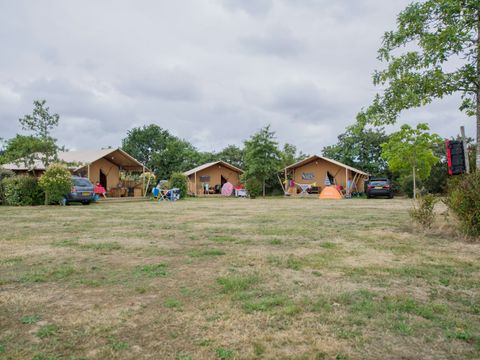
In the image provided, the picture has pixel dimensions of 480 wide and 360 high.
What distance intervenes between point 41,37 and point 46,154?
8769mm

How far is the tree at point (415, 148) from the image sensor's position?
24.5m

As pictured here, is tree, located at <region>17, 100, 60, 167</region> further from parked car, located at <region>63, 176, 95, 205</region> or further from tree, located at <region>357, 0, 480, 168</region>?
tree, located at <region>357, 0, 480, 168</region>

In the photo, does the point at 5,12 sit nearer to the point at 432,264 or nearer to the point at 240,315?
the point at 240,315

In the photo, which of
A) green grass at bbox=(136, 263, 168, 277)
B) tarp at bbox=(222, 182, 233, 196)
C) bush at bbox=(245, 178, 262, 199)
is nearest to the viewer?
green grass at bbox=(136, 263, 168, 277)

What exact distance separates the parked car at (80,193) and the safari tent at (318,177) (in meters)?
17.5

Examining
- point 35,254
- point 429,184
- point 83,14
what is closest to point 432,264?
point 35,254

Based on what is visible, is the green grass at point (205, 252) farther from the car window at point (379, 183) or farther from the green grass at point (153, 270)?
the car window at point (379, 183)

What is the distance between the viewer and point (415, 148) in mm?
24375

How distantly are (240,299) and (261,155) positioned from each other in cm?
2750

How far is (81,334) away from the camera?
2689 millimetres

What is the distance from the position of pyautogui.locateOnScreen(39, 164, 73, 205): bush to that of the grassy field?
11043 mm

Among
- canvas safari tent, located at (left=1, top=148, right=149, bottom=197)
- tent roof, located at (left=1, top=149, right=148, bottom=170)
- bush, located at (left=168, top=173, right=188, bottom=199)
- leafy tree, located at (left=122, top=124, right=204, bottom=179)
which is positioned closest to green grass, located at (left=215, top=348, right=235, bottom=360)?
tent roof, located at (left=1, top=149, right=148, bottom=170)

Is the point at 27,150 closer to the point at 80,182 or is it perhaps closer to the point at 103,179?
the point at 80,182

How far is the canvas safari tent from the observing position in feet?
79.6
